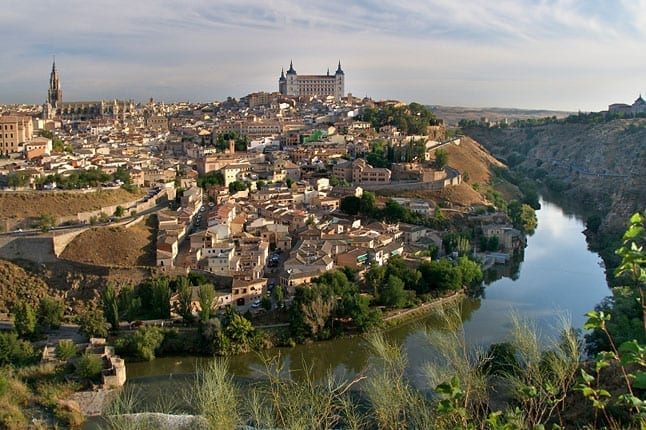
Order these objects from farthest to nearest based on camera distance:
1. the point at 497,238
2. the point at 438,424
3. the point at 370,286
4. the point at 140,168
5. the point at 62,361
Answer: the point at 140,168, the point at 497,238, the point at 370,286, the point at 62,361, the point at 438,424

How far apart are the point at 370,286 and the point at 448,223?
455 cm

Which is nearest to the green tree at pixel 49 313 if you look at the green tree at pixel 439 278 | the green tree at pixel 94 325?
the green tree at pixel 94 325

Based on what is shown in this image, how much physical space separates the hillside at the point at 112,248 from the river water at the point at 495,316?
2.69m

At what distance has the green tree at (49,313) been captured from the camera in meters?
9.23

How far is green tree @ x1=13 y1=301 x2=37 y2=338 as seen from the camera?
8836 mm

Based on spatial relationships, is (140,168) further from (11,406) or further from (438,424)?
(438,424)

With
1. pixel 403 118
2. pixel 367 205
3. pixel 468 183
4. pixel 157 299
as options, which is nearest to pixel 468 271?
pixel 367 205

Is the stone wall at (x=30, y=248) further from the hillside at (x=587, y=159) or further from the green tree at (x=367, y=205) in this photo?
the hillside at (x=587, y=159)

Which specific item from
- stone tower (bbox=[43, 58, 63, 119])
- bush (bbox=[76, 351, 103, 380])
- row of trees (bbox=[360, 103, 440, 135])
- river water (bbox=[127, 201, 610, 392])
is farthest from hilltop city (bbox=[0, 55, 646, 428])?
stone tower (bbox=[43, 58, 63, 119])

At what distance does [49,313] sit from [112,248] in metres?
1.95

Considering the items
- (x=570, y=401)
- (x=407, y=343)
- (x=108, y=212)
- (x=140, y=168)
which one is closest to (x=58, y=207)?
(x=108, y=212)

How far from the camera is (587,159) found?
2575 cm

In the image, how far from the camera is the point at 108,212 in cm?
1248

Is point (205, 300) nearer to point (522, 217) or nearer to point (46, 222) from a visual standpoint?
point (46, 222)
